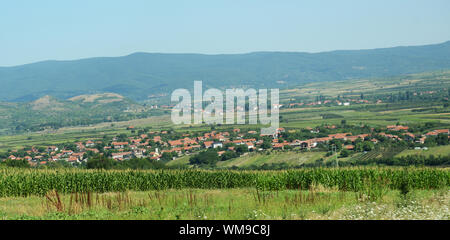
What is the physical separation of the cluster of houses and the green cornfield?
3373 centimetres

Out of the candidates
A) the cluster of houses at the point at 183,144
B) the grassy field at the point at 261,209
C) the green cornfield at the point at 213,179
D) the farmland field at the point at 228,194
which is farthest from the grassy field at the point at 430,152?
the grassy field at the point at 261,209

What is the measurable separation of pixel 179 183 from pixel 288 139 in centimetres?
4663

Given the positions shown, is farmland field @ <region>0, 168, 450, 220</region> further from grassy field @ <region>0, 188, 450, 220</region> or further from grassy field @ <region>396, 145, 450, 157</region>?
grassy field @ <region>396, 145, 450, 157</region>

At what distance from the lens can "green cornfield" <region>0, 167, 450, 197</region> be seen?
16547 millimetres

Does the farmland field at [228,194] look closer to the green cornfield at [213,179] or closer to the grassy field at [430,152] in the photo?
the green cornfield at [213,179]

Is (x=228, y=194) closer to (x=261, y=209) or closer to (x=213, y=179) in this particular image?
(x=213, y=179)

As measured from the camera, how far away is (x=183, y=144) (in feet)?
227

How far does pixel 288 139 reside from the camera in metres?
64.3

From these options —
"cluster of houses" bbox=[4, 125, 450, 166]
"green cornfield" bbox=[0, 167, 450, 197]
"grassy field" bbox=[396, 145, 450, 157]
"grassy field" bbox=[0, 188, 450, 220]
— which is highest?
"grassy field" bbox=[0, 188, 450, 220]

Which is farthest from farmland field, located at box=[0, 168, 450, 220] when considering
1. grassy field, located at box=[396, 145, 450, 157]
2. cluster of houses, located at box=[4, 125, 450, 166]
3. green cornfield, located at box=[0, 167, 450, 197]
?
cluster of houses, located at box=[4, 125, 450, 166]

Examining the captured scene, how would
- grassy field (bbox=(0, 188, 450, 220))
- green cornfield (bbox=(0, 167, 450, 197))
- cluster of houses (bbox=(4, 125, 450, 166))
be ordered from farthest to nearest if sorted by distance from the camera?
1. cluster of houses (bbox=(4, 125, 450, 166))
2. green cornfield (bbox=(0, 167, 450, 197))
3. grassy field (bbox=(0, 188, 450, 220))

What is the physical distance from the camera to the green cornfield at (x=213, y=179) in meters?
16.5
